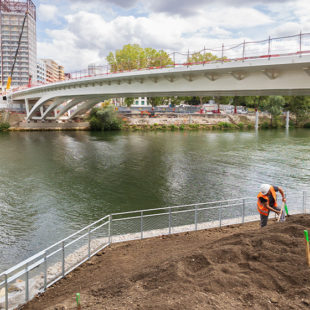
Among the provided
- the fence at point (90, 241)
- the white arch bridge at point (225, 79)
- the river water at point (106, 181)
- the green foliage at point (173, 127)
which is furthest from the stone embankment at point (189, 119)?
the fence at point (90, 241)

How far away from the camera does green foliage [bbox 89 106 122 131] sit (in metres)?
61.6

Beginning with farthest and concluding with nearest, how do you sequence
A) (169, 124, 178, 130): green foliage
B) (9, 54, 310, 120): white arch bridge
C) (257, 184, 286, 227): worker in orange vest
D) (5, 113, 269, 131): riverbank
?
(169, 124, 178, 130): green foliage → (5, 113, 269, 131): riverbank → (9, 54, 310, 120): white arch bridge → (257, 184, 286, 227): worker in orange vest

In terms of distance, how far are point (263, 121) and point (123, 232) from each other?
7554 cm

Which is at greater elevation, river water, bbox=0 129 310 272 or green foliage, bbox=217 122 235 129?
green foliage, bbox=217 122 235 129

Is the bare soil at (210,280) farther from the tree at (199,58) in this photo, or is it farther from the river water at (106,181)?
the tree at (199,58)

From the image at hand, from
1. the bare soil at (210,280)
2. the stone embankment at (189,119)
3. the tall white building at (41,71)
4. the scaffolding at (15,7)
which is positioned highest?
the scaffolding at (15,7)

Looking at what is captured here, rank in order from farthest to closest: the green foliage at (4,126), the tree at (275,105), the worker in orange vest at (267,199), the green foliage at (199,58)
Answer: the tree at (275,105) → the green foliage at (4,126) → the green foliage at (199,58) → the worker in orange vest at (267,199)

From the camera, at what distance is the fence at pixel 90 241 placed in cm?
678

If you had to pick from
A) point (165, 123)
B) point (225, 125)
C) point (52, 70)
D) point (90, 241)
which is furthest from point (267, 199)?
point (52, 70)

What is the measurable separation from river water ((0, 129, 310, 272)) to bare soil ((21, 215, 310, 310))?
4505mm

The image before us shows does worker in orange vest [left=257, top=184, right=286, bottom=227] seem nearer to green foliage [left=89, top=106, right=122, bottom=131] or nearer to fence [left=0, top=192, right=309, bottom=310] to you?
fence [left=0, top=192, right=309, bottom=310]

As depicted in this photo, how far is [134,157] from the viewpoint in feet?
105

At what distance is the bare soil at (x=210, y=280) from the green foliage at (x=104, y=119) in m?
54.9

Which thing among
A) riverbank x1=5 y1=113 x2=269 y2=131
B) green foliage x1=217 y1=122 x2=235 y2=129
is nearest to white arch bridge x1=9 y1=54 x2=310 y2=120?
riverbank x1=5 y1=113 x2=269 y2=131
